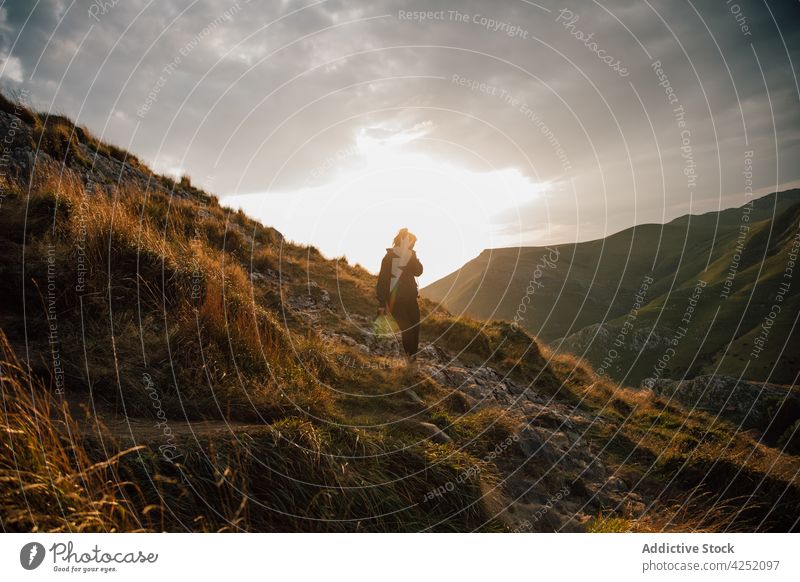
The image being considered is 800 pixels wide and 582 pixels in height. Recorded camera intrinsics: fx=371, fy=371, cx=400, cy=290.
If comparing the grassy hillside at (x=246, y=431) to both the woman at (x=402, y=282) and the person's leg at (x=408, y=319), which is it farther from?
the woman at (x=402, y=282)

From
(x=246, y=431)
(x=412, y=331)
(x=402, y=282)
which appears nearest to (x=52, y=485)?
(x=246, y=431)

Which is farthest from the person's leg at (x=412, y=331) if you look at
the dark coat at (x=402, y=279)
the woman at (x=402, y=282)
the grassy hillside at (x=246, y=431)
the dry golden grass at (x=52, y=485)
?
the dry golden grass at (x=52, y=485)

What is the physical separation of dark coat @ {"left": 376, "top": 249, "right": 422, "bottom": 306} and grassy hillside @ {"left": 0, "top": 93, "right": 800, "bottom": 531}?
1.64 m

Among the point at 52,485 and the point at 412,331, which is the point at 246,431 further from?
Answer: the point at 412,331

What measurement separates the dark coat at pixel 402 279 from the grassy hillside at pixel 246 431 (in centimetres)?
164

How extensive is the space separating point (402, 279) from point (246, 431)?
19.9 feet

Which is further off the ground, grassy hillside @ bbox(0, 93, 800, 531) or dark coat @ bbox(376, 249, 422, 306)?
dark coat @ bbox(376, 249, 422, 306)

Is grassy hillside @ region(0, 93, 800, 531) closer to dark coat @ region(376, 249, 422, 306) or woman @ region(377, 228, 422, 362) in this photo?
woman @ region(377, 228, 422, 362)

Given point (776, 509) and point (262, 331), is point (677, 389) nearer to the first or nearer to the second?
point (776, 509)

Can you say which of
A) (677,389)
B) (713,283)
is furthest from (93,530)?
(713,283)

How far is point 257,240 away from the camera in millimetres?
18562

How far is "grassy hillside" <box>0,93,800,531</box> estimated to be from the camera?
302 cm

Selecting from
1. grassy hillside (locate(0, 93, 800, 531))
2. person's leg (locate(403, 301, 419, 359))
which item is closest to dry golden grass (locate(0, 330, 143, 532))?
grassy hillside (locate(0, 93, 800, 531))
